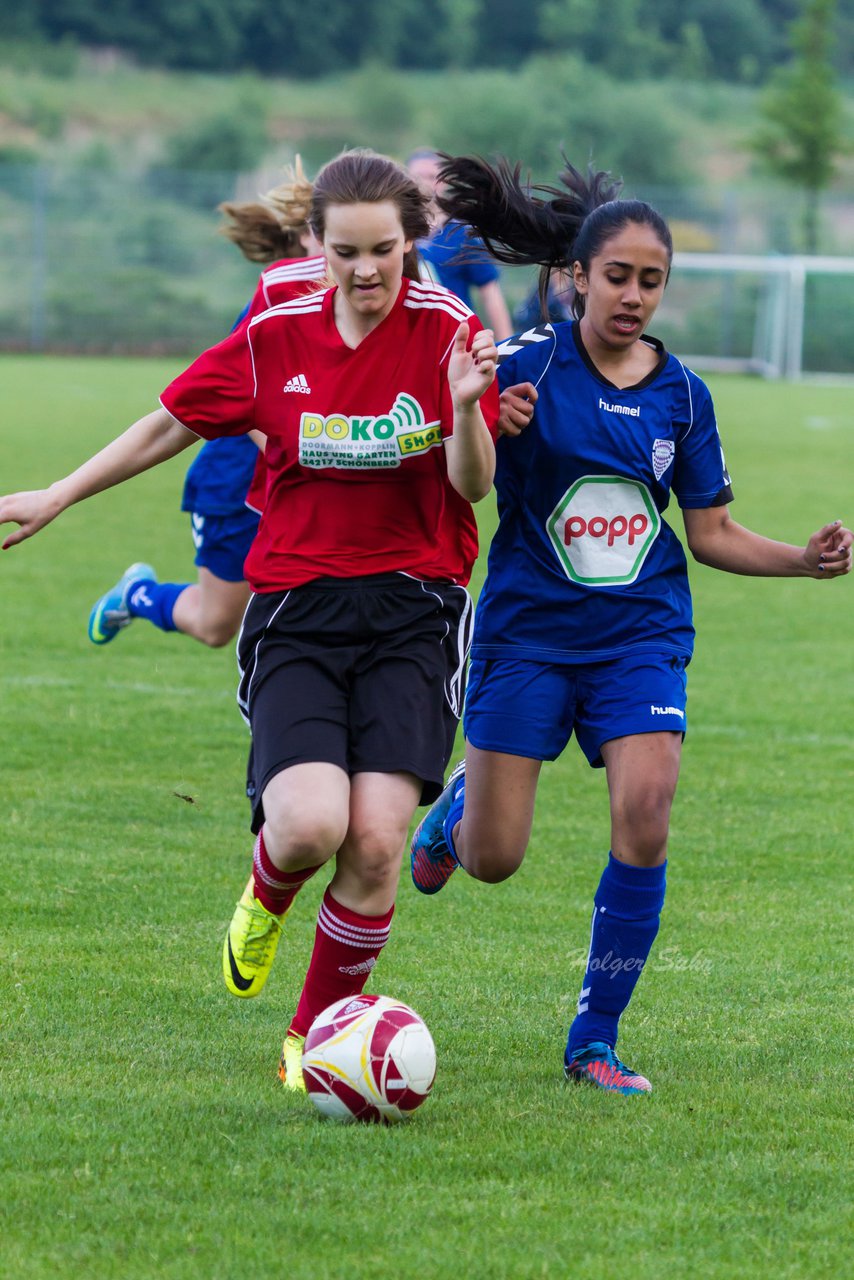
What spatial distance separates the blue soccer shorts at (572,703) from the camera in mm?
4062

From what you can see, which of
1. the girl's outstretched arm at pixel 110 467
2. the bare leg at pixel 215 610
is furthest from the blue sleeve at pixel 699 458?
the bare leg at pixel 215 610

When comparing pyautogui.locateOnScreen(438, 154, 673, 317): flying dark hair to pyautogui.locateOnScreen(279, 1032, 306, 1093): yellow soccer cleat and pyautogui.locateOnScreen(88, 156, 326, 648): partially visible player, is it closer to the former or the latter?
pyautogui.locateOnScreen(88, 156, 326, 648): partially visible player

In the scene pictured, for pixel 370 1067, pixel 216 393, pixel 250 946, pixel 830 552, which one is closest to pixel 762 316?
pixel 830 552

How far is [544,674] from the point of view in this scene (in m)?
4.17

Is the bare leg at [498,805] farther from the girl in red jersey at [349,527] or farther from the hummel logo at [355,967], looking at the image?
the hummel logo at [355,967]

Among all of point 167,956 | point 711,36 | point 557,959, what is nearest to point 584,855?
point 557,959

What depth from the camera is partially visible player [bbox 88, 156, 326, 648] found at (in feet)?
21.4

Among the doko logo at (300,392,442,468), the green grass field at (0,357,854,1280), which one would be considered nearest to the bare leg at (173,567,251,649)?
the green grass field at (0,357,854,1280)

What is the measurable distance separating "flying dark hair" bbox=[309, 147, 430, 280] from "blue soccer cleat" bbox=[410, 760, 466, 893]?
1540 millimetres

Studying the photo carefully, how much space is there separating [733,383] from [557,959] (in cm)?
2749

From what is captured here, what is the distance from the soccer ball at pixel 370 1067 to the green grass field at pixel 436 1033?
63 millimetres

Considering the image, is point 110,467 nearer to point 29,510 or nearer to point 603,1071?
point 29,510

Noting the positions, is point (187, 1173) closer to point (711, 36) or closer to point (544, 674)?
point (544, 674)

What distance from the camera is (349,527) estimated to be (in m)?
3.88
